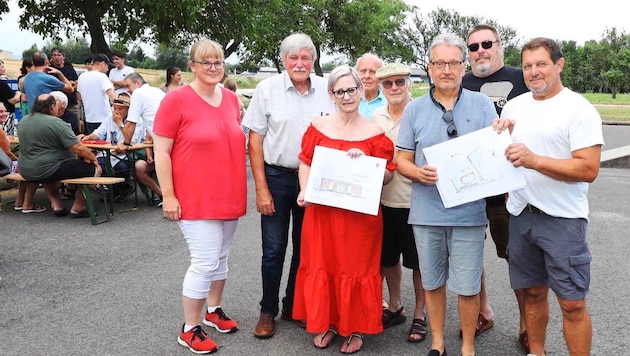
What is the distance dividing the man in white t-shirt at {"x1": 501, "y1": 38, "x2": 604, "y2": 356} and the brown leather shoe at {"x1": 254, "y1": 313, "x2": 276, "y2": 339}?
181 centimetres

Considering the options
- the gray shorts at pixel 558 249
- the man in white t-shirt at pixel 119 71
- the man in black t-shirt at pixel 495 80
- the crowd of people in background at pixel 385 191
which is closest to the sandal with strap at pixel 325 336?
the crowd of people in background at pixel 385 191

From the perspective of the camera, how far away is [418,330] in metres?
4.01

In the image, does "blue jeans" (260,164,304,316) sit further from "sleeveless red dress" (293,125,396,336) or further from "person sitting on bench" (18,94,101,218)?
"person sitting on bench" (18,94,101,218)

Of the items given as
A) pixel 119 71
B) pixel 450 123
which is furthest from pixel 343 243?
pixel 119 71

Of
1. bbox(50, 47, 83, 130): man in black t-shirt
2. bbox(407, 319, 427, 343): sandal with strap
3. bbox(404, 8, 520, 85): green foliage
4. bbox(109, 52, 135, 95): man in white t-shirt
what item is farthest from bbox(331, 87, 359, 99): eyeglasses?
bbox(404, 8, 520, 85): green foliage

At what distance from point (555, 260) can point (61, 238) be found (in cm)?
538

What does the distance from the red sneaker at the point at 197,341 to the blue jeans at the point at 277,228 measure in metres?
0.47

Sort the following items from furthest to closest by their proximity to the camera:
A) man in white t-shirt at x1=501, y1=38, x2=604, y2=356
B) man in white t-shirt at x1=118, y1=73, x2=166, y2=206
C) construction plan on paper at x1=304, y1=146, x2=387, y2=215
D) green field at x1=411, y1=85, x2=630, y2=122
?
green field at x1=411, y1=85, x2=630, y2=122, man in white t-shirt at x1=118, y1=73, x2=166, y2=206, construction plan on paper at x1=304, y1=146, x2=387, y2=215, man in white t-shirt at x1=501, y1=38, x2=604, y2=356

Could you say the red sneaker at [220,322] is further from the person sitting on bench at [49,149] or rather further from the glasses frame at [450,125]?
the person sitting on bench at [49,149]

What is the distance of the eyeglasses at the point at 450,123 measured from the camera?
328 cm

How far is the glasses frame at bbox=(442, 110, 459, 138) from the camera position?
3281 millimetres

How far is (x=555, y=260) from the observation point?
10.0ft

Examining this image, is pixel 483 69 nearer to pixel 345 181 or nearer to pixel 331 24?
pixel 345 181

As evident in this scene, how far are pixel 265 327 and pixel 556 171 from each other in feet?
7.19
